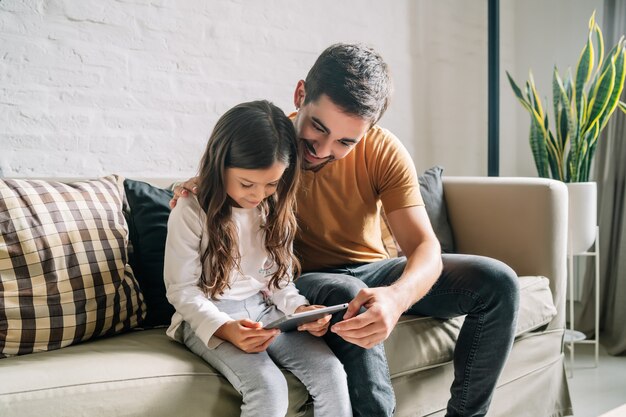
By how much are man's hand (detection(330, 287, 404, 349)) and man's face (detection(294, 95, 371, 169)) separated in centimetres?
37

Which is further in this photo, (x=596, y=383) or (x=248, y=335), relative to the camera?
(x=596, y=383)

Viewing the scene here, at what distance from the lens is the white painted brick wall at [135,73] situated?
1854 millimetres

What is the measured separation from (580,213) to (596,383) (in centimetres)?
63

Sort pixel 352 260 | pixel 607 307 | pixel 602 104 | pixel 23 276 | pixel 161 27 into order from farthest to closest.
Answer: pixel 607 307, pixel 602 104, pixel 161 27, pixel 352 260, pixel 23 276

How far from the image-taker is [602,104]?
2.46m

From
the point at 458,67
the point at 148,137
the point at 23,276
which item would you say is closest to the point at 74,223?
the point at 23,276

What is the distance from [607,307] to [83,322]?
7.50 feet

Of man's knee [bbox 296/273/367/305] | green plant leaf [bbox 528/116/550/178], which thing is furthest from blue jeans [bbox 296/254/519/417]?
green plant leaf [bbox 528/116/550/178]

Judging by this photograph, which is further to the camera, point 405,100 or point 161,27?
point 405,100

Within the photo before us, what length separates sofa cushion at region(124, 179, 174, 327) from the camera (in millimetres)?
1626

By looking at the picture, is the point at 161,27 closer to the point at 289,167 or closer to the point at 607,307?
the point at 289,167

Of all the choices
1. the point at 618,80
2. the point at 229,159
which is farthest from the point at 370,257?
the point at 618,80

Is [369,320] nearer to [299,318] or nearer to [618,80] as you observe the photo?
[299,318]

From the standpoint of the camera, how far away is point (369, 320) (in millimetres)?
1279
